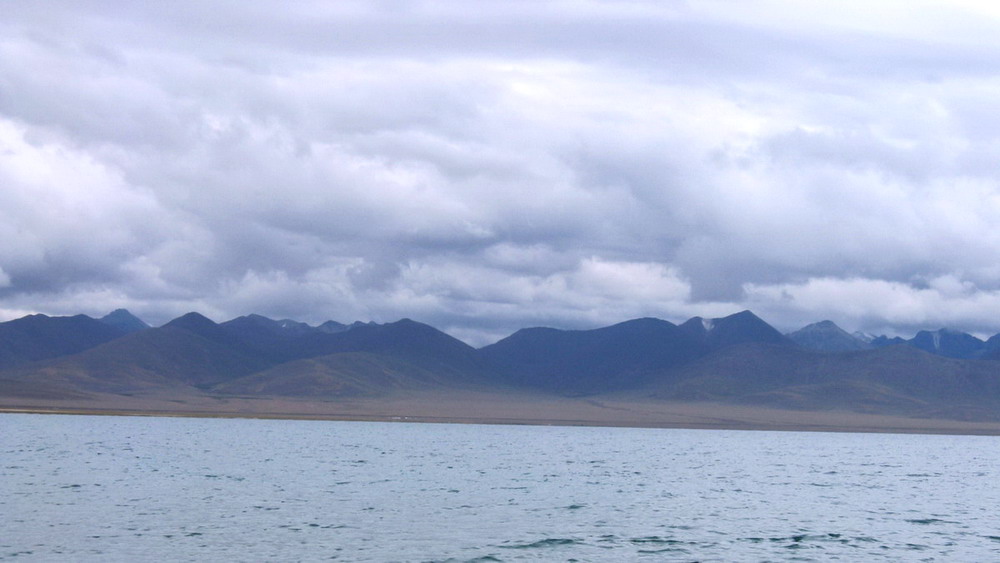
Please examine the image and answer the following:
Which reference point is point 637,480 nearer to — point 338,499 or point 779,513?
point 779,513

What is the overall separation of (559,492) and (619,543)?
27.0 m

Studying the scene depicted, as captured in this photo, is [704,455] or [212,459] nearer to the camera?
[212,459]

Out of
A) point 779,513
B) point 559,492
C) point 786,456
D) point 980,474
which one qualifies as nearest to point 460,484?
point 559,492

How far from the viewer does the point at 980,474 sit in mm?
126312

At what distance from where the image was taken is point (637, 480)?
9700cm

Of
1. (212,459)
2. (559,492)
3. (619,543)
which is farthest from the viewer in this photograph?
(212,459)

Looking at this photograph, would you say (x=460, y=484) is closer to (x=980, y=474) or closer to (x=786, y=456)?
(x=980, y=474)

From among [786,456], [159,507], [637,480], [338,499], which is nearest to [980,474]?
[786,456]

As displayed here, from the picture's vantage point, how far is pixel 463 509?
67.9 meters

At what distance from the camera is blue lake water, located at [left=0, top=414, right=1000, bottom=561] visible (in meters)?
51.7

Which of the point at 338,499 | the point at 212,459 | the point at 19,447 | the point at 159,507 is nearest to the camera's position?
the point at 159,507

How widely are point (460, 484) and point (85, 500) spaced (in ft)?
99.7

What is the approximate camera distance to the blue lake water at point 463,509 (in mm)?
51688

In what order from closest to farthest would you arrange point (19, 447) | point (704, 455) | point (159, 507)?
point (159, 507), point (19, 447), point (704, 455)
